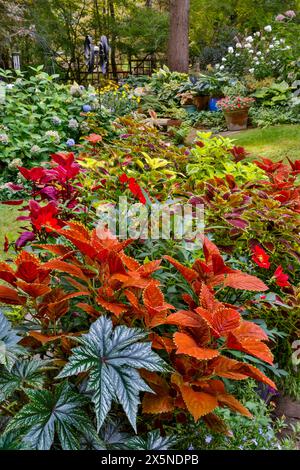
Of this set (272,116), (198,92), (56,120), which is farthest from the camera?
(198,92)

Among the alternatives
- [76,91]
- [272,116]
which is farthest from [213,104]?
[76,91]

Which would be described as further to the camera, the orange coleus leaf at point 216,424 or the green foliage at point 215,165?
the green foliage at point 215,165

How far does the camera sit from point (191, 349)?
3.20 ft

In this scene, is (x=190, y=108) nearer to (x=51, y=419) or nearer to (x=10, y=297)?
(x=10, y=297)

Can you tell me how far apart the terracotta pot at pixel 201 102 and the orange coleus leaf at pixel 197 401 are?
29.0 ft

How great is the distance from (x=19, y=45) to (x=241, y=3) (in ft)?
22.5

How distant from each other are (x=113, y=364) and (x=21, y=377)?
23 cm

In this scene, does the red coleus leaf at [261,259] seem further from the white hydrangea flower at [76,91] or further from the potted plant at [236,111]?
the potted plant at [236,111]

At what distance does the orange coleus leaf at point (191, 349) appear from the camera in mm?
948

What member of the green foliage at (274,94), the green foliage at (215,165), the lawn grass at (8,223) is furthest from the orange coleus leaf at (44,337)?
the green foliage at (274,94)

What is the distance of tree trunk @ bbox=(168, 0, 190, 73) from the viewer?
1005 cm

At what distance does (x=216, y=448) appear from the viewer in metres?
1.21

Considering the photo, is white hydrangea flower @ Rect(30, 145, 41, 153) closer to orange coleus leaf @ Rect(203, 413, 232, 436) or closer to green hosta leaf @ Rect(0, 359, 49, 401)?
green hosta leaf @ Rect(0, 359, 49, 401)

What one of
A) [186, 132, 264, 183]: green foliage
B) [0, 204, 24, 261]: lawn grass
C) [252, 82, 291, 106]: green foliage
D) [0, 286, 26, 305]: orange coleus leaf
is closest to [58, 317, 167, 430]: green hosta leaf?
[0, 286, 26, 305]: orange coleus leaf
